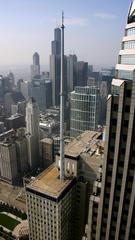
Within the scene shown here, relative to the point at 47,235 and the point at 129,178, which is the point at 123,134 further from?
the point at 47,235

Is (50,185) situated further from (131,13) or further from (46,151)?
(46,151)

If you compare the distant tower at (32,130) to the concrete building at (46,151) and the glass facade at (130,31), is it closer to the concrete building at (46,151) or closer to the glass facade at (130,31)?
the concrete building at (46,151)

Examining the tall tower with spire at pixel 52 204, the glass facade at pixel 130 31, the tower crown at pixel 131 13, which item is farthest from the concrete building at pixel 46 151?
the tower crown at pixel 131 13

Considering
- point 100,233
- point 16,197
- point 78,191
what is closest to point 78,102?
point 16,197

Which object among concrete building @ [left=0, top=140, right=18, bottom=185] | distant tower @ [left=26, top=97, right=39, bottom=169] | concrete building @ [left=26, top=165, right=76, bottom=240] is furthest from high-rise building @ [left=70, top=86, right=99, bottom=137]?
concrete building @ [left=26, top=165, right=76, bottom=240]

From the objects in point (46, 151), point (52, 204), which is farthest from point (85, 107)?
point (52, 204)

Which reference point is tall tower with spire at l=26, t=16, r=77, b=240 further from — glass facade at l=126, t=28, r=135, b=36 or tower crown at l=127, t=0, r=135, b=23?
glass facade at l=126, t=28, r=135, b=36
